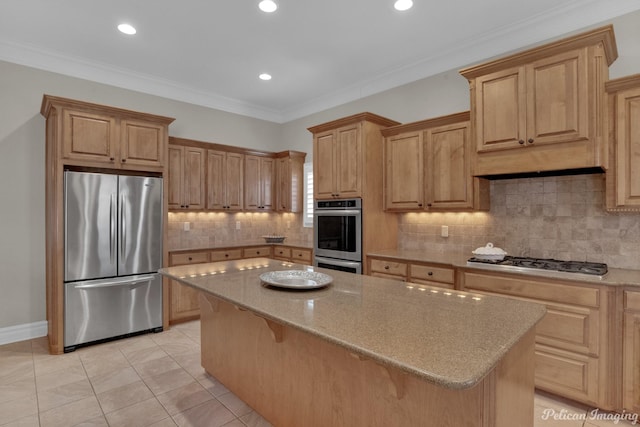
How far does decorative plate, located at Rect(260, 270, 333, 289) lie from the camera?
6.36 feet

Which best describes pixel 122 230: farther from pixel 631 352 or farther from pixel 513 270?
pixel 631 352

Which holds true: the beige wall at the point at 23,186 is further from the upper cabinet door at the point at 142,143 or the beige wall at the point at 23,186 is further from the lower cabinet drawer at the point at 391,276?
the lower cabinet drawer at the point at 391,276

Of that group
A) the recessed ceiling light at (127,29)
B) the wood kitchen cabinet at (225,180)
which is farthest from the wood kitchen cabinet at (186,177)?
the recessed ceiling light at (127,29)

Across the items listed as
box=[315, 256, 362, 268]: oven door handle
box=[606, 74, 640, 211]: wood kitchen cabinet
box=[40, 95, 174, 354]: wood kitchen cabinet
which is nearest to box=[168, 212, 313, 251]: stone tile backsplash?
box=[40, 95, 174, 354]: wood kitchen cabinet

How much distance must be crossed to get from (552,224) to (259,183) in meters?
3.88

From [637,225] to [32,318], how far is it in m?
5.90

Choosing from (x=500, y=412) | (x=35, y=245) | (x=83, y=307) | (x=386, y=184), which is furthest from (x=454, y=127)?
(x=35, y=245)

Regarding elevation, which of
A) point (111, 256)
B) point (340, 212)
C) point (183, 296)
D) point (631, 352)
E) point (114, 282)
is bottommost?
point (183, 296)

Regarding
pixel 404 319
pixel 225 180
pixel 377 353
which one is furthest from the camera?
pixel 225 180

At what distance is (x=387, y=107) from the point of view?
4371 millimetres

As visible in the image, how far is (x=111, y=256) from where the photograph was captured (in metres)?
3.59

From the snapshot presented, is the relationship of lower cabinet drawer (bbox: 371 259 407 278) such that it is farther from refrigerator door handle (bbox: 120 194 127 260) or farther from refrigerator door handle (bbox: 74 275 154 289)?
refrigerator door handle (bbox: 120 194 127 260)

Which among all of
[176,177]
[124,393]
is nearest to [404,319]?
[124,393]

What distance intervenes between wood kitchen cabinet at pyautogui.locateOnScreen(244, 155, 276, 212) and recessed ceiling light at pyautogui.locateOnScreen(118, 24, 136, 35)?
2.18 meters
